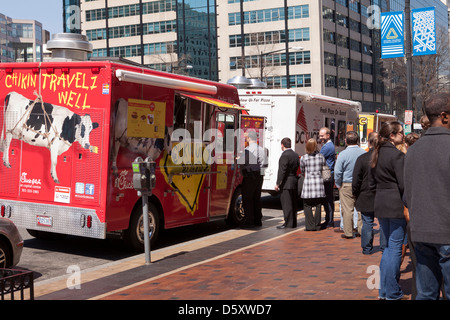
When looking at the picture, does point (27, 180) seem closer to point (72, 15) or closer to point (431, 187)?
point (431, 187)

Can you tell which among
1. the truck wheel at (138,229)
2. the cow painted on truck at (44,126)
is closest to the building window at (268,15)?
the truck wheel at (138,229)

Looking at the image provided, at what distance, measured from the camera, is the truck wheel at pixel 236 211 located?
1236 centimetres

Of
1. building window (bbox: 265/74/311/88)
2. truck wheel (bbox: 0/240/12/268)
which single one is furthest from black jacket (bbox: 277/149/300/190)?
building window (bbox: 265/74/311/88)

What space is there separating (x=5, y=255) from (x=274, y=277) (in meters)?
3.59

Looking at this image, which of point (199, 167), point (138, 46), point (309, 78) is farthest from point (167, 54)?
point (199, 167)

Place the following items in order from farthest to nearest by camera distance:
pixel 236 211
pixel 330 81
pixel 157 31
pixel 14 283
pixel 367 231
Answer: pixel 157 31 < pixel 330 81 < pixel 236 211 < pixel 367 231 < pixel 14 283

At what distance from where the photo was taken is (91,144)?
894 centimetres

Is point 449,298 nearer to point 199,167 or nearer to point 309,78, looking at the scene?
point 199,167

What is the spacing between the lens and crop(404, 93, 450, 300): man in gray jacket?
13.4 ft

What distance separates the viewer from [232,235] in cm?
1132

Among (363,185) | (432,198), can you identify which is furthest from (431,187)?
(363,185)

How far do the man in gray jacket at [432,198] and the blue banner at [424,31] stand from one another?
1608cm

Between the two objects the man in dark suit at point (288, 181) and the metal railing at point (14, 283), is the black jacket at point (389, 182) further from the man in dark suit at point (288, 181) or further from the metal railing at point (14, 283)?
the man in dark suit at point (288, 181)
